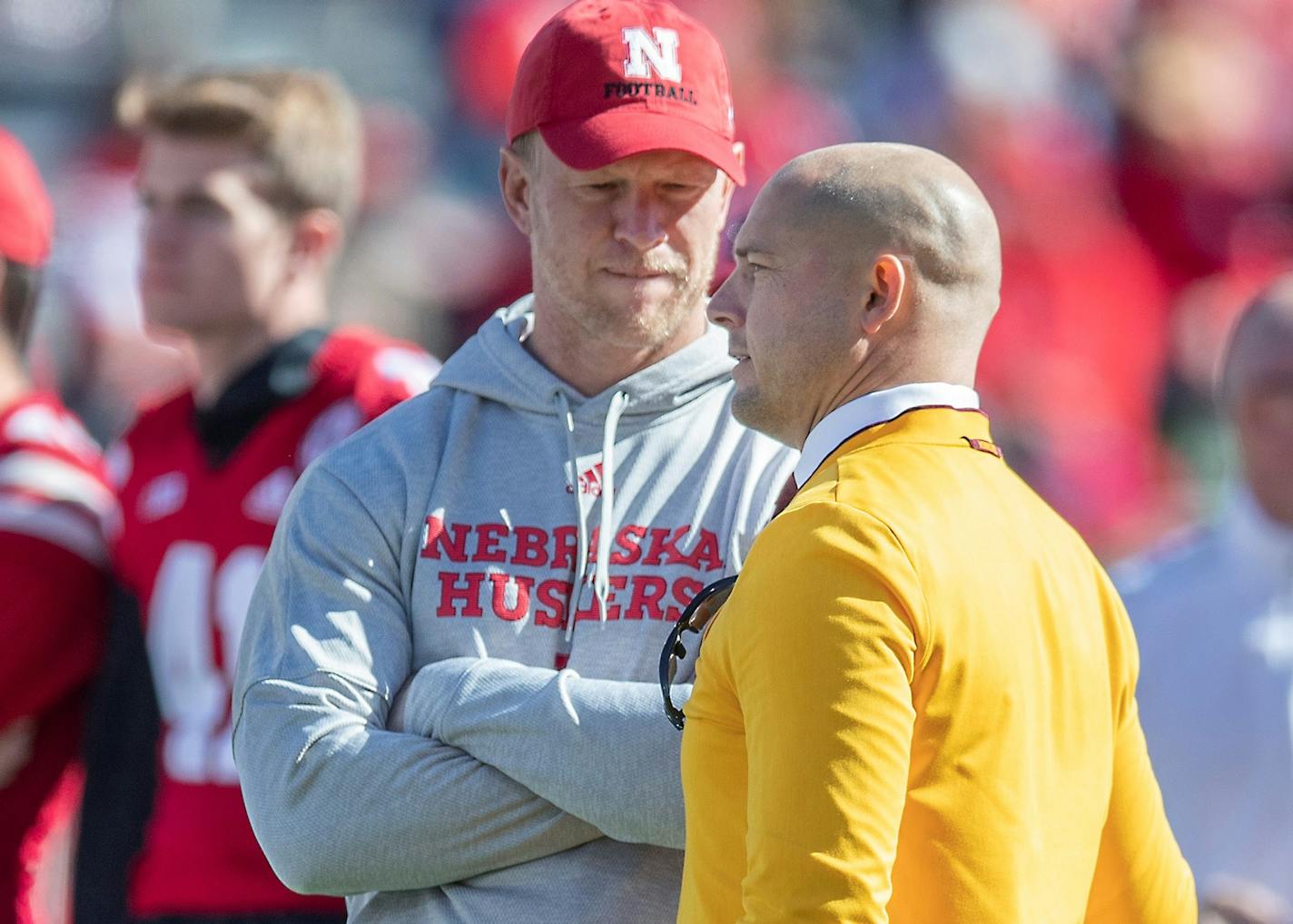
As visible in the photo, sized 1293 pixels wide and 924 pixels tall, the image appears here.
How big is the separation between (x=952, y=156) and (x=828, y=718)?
5.21 metres

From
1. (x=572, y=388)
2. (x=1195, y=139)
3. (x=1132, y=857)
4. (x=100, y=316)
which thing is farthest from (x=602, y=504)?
(x=1195, y=139)

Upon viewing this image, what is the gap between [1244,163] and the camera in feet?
24.3

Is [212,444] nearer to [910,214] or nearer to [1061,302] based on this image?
[910,214]

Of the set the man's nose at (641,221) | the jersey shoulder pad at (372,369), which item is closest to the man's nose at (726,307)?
the man's nose at (641,221)

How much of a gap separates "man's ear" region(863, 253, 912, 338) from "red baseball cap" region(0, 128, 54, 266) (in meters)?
2.29

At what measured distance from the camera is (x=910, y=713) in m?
1.64

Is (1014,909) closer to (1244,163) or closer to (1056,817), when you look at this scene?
(1056,817)

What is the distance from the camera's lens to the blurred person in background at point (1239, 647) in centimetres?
328

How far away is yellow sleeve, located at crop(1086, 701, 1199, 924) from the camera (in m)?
1.92

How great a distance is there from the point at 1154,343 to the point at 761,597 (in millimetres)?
5550

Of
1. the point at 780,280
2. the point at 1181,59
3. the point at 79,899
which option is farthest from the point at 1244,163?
the point at 780,280

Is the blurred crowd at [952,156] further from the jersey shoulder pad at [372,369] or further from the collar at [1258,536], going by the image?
the jersey shoulder pad at [372,369]

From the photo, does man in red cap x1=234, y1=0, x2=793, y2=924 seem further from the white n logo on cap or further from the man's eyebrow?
the man's eyebrow

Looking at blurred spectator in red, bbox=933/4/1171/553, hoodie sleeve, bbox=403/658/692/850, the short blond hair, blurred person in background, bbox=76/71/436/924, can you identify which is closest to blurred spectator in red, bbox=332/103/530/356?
blurred spectator in red, bbox=933/4/1171/553
